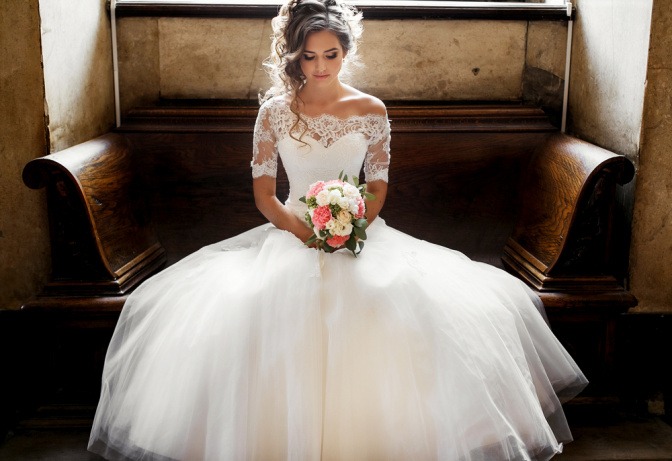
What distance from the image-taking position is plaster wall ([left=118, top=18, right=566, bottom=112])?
393 centimetres

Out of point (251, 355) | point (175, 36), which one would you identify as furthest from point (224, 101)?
point (251, 355)

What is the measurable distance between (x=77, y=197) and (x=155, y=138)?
77 centimetres

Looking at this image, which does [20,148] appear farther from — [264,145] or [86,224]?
[264,145]

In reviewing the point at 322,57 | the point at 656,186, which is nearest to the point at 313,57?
the point at 322,57

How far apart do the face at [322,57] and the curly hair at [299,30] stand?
0.06 feet

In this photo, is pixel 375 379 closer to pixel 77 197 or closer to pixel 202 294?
pixel 202 294

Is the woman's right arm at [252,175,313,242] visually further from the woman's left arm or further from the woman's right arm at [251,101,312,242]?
the woman's left arm

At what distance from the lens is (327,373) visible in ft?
8.29

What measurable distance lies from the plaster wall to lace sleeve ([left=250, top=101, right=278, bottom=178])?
0.74m

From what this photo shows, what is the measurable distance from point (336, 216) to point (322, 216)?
49 millimetres

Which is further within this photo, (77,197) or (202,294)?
(77,197)

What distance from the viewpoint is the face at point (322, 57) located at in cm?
304

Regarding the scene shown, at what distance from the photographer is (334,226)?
2.79 m

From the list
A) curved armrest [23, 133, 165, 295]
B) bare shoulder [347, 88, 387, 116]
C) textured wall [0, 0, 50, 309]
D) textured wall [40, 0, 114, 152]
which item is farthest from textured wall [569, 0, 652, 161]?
textured wall [0, 0, 50, 309]
